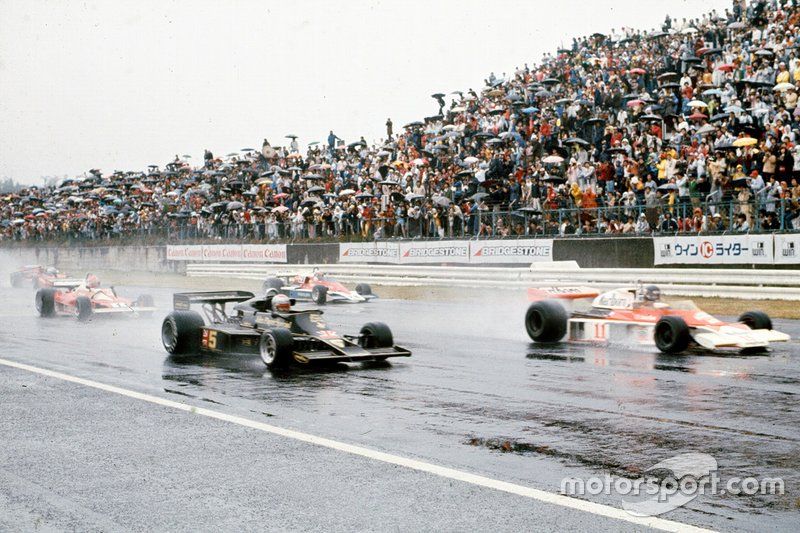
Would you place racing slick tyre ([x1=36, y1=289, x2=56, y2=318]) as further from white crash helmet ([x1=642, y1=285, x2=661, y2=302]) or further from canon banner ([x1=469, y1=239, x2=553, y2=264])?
white crash helmet ([x1=642, y1=285, x2=661, y2=302])

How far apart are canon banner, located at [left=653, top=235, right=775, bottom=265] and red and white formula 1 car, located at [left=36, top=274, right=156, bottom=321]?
12.0 metres

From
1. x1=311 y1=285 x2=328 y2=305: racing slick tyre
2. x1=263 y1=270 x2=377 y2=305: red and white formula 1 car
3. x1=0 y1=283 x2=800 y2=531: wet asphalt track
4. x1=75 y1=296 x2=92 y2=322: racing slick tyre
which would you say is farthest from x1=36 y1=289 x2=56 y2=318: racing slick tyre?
x1=0 y1=283 x2=800 y2=531: wet asphalt track

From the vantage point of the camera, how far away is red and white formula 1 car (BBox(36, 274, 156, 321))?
19.7m

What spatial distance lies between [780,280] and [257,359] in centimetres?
1229

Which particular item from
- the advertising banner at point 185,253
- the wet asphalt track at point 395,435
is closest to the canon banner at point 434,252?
the advertising banner at point 185,253

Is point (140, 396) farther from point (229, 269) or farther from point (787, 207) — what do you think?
point (229, 269)

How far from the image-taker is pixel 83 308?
64.3ft

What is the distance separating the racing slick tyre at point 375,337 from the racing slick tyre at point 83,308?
364 inches

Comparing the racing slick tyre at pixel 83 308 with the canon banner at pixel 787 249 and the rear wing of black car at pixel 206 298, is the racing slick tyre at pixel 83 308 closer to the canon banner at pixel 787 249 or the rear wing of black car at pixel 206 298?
the rear wing of black car at pixel 206 298

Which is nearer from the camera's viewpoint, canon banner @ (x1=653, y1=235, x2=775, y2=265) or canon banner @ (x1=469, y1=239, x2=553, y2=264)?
canon banner @ (x1=653, y1=235, x2=775, y2=265)

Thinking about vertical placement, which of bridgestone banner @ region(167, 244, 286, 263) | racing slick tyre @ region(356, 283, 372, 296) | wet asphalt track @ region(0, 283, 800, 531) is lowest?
wet asphalt track @ region(0, 283, 800, 531)

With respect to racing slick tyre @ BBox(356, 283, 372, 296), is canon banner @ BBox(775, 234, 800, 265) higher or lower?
higher

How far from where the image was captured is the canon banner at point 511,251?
84.7ft

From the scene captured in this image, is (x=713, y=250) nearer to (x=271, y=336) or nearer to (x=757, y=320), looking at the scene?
(x=757, y=320)
